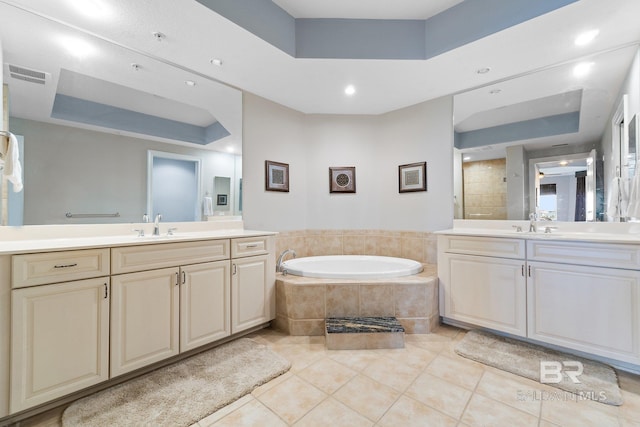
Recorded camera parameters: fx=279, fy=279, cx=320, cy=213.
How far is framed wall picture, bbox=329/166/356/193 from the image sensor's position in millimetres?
3490

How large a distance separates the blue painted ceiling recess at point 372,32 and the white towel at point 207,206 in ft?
4.68

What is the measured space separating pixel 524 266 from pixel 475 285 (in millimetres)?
394

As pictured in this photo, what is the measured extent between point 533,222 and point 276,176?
2.53 meters

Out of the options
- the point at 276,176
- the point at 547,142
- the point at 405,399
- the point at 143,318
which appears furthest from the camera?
the point at 276,176

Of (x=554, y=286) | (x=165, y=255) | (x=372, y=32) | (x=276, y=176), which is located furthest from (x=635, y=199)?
(x=165, y=255)

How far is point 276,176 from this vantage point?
3174mm

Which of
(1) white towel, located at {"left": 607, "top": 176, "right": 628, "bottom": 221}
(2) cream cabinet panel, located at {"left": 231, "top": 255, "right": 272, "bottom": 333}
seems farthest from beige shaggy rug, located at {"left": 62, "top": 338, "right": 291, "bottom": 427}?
(1) white towel, located at {"left": 607, "top": 176, "right": 628, "bottom": 221}

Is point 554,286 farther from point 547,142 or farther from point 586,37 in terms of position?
point 586,37

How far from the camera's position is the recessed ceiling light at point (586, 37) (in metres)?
1.90

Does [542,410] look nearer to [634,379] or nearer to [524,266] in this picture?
[634,379]

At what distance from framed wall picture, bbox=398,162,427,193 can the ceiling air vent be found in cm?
319

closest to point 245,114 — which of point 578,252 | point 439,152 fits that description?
point 439,152

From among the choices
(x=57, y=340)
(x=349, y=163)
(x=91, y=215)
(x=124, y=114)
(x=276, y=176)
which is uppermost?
(x=124, y=114)

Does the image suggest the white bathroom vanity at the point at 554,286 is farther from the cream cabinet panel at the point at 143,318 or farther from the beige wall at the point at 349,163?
the cream cabinet panel at the point at 143,318
